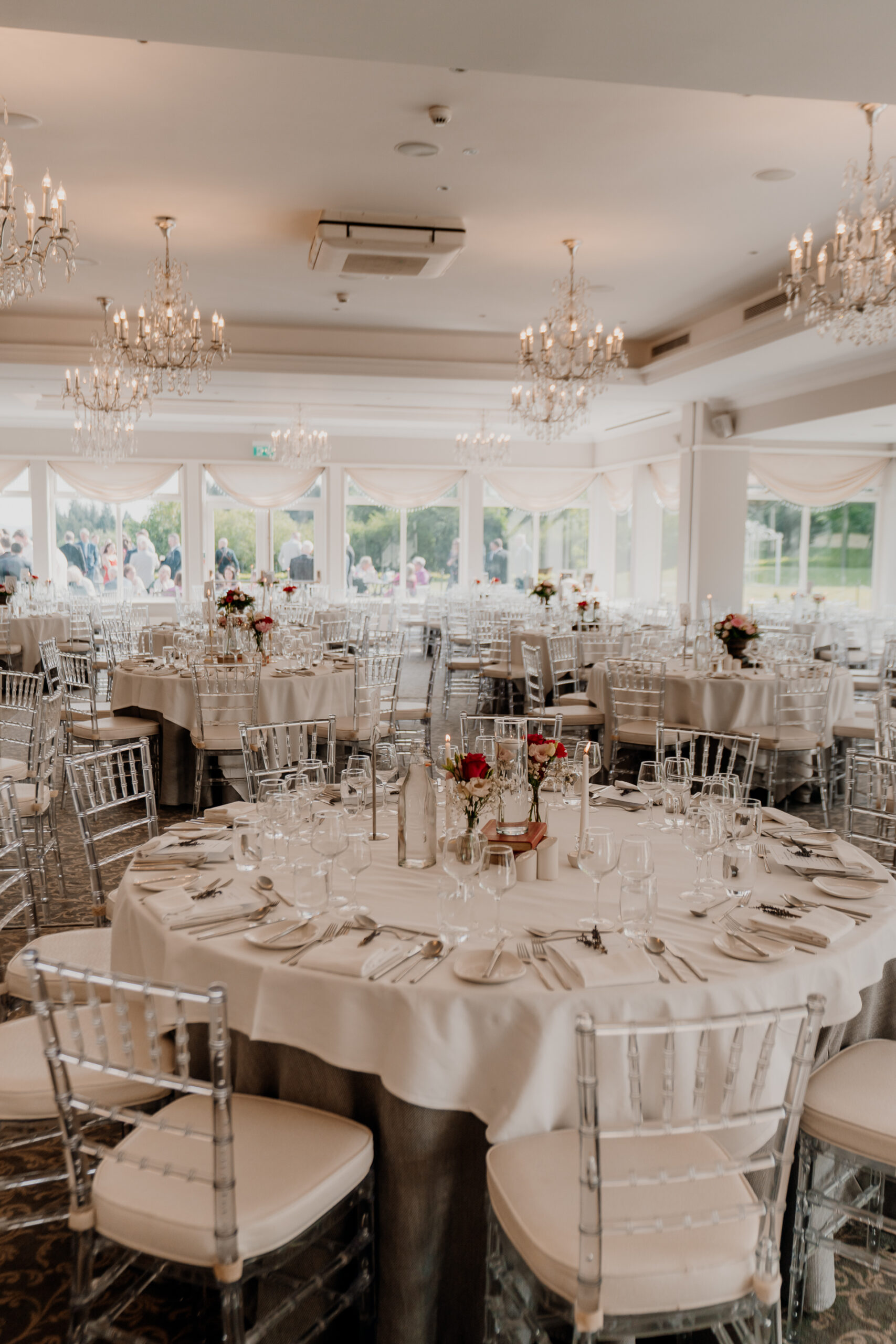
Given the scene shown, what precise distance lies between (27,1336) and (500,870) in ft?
4.89

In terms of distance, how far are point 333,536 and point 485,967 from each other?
1581cm

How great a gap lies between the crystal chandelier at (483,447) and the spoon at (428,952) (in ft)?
39.1

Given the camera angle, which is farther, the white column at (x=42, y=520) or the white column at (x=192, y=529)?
the white column at (x=192, y=529)

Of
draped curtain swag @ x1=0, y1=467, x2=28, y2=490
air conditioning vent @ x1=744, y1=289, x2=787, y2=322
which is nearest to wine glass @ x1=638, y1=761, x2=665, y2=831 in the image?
air conditioning vent @ x1=744, y1=289, x2=787, y2=322

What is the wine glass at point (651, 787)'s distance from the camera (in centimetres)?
317


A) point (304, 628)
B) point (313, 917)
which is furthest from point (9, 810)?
point (304, 628)

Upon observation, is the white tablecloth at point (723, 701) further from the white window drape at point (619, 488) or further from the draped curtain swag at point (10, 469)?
the draped curtain swag at point (10, 469)

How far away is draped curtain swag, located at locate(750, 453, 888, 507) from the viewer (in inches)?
598

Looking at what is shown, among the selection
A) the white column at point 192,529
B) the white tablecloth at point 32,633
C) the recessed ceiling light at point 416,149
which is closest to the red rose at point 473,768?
the recessed ceiling light at point 416,149

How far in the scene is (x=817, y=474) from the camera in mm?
15281

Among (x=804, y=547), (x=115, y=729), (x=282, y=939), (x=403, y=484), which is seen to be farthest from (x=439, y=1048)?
(x=403, y=484)

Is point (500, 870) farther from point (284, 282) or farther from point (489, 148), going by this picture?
point (284, 282)

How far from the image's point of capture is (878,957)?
2.35 metres

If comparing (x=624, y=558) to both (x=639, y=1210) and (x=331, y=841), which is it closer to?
(x=331, y=841)
